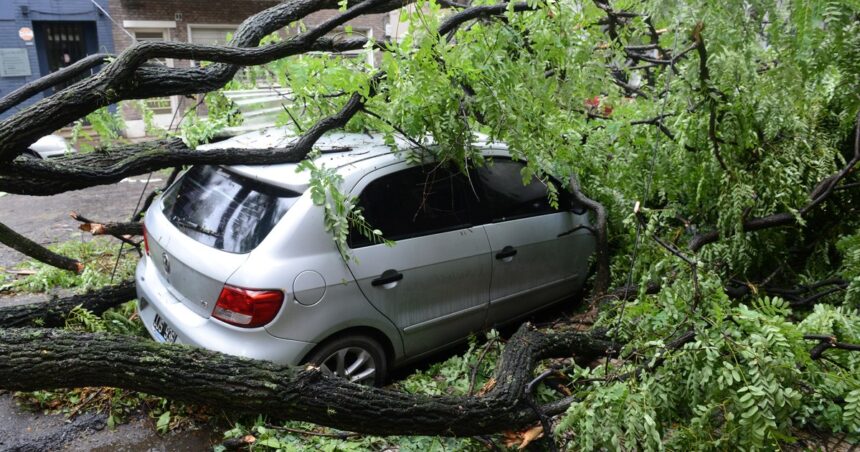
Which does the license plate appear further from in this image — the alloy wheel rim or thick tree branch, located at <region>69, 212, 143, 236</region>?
thick tree branch, located at <region>69, 212, 143, 236</region>

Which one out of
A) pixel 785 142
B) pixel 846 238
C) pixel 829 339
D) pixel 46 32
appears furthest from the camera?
pixel 46 32

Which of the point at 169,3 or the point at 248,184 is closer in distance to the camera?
the point at 248,184

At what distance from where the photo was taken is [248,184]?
3.38 m

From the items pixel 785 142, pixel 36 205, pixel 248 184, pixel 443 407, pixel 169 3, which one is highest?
pixel 169 3

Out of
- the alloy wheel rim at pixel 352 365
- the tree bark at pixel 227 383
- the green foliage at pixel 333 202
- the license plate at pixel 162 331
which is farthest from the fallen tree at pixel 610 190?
the alloy wheel rim at pixel 352 365

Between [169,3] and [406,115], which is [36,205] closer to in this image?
[406,115]

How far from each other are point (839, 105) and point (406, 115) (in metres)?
3.06

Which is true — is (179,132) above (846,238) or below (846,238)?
above

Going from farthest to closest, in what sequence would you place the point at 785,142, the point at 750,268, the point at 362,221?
1. the point at 750,268
2. the point at 785,142
3. the point at 362,221

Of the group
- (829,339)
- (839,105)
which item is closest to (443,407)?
(829,339)

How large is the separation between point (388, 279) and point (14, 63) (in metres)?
16.9

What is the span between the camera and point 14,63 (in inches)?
599

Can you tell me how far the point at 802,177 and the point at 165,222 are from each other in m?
4.22

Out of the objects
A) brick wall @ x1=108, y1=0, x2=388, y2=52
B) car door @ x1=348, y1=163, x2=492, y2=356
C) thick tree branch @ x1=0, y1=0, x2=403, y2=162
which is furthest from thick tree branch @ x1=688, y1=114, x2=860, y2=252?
brick wall @ x1=108, y1=0, x2=388, y2=52
